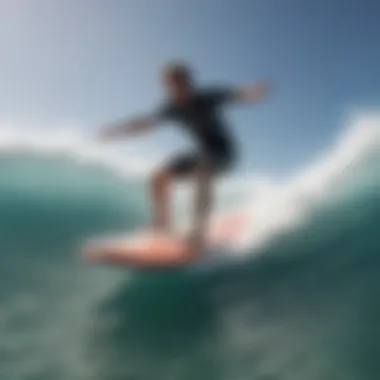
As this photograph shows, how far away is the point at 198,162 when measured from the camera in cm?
208

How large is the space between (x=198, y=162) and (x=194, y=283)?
27 centimetres

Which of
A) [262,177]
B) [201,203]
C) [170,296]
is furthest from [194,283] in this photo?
[262,177]

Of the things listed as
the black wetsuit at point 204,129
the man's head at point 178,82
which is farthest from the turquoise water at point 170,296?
the man's head at point 178,82

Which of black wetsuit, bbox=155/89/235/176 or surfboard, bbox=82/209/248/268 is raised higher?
black wetsuit, bbox=155/89/235/176

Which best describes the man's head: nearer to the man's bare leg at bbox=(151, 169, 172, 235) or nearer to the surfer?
the surfer

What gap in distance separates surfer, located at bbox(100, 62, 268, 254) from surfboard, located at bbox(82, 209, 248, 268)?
2 cm

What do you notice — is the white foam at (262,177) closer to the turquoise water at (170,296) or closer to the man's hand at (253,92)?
the turquoise water at (170,296)

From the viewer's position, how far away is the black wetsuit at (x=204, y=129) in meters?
2.08

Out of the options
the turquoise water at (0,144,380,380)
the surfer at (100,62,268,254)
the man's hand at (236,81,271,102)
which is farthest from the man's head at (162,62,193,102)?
the turquoise water at (0,144,380,380)

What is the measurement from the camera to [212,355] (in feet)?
6.88

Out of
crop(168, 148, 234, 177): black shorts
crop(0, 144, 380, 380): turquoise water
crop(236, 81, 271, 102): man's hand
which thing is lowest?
crop(0, 144, 380, 380): turquoise water

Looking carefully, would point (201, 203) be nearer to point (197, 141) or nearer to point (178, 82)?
point (197, 141)

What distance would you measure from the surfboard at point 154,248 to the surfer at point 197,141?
2cm

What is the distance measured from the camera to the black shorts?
81.8 inches
